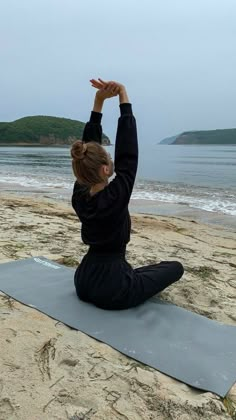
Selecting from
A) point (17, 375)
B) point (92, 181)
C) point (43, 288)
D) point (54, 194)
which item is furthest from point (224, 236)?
point (54, 194)

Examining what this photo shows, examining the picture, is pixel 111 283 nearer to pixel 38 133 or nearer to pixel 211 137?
pixel 38 133

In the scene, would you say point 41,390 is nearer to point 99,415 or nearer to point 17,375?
point 17,375

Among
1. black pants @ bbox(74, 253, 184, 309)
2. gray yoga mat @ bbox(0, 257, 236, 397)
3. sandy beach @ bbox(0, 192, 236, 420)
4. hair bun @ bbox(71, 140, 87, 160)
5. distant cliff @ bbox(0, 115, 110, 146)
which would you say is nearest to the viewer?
sandy beach @ bbox(0, 192, 236, 420)

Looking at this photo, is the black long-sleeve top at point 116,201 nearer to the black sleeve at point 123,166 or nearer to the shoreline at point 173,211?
the black sleeve at point 123,166

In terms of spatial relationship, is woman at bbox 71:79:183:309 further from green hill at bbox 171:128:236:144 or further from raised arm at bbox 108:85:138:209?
green hill at bbox 171:128:236:144

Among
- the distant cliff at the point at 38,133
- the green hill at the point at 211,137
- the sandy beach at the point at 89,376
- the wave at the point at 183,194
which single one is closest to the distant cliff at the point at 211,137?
the green hill at the point at 211,137

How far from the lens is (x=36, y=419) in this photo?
1.96 metres

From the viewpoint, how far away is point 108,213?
2.90 metres

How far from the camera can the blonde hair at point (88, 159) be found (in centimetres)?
279

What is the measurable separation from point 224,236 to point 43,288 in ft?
17.7

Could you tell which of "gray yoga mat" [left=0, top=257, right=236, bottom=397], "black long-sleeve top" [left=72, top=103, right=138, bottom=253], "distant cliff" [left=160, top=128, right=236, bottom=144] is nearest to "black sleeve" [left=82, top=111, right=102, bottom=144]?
"black long-sleeve top" [left=72, top=103, right=138, bottom=253]

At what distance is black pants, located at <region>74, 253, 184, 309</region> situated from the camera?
3.15 meters

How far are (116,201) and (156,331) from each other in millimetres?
1015

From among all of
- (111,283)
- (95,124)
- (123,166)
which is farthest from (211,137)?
(123,166)
